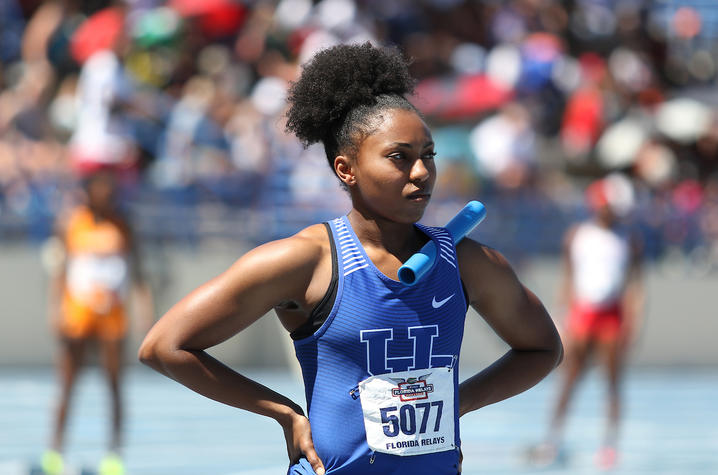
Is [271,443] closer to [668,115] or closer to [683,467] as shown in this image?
[683,467]

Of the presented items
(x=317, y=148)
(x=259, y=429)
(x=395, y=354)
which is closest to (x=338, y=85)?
(x=395, y=354)

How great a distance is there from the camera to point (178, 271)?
1334 centimetres

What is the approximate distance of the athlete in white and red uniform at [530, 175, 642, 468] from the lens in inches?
372

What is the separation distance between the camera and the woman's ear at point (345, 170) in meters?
3.22

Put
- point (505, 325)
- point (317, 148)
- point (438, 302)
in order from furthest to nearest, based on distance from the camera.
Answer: point (317, 148) → point (505, 325) → point (438, 302)

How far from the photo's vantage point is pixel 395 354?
306 cm

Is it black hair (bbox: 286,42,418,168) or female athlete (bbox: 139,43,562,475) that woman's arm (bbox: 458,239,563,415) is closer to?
female athlete (bbox: 139,43,562,475)

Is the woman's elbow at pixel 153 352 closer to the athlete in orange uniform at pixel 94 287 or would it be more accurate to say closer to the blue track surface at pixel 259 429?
the blue track surface at pixel 259 429

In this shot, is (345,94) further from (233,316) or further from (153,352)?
(153,352)

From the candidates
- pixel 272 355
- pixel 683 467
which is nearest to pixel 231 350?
pixel 272 355

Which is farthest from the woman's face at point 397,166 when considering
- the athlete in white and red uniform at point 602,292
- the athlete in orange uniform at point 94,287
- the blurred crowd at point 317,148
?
the blurred crowd at point 317,148

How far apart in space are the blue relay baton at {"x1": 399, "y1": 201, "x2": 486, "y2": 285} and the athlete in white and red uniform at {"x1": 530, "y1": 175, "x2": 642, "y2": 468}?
6261mm

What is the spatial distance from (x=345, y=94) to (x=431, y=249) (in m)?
0.49

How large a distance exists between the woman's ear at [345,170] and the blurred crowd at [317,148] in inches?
352
